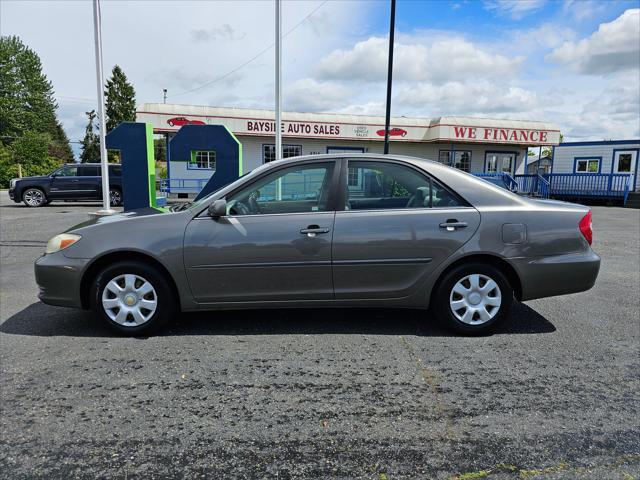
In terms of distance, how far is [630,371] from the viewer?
11.4ft

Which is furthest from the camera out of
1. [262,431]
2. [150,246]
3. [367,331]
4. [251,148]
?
[251,148]

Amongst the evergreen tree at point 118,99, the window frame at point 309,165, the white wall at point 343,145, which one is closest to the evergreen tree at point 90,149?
the evergreen tree at point 118,99

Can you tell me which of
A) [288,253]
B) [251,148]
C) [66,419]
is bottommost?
[66,419]

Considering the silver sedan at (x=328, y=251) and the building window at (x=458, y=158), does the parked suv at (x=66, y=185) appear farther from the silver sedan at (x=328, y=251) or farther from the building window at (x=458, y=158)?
the building window at (x=458, y=158)

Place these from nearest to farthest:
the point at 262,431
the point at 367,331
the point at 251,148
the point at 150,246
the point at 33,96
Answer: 1. the point at 262,431
2. the point at 150,246
3. the point at 367,331
4. the point at 251,148
5. the point at 33,96

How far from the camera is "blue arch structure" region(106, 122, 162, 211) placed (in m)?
7.83

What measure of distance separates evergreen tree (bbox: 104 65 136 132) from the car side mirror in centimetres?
6106

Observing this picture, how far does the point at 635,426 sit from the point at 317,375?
198 cm

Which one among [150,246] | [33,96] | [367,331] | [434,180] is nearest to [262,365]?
[367,331]

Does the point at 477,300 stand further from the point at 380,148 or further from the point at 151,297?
the point at 380,148

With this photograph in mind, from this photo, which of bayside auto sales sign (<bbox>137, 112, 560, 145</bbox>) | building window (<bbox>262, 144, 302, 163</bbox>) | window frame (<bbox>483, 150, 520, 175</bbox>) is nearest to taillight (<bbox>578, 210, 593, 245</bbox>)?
bayside auto sales sign (<bbox>137, 112, 560, 145</bbox>)

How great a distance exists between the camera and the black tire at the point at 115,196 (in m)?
18.6

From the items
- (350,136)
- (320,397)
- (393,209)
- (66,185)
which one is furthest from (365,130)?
(320,397)

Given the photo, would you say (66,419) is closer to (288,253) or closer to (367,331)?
(288,253)
